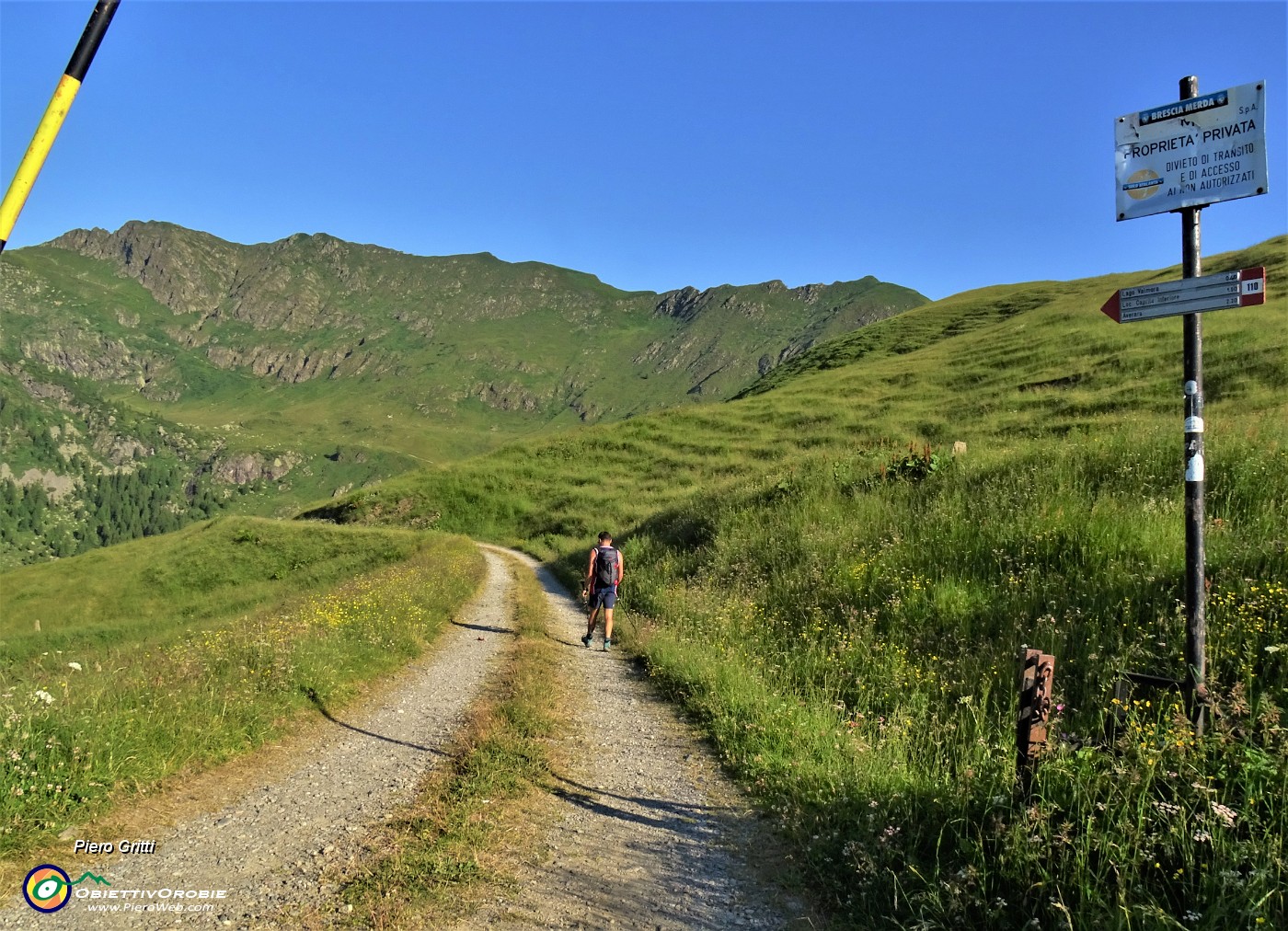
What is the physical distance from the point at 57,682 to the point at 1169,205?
11.9 metres

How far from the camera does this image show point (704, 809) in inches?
270

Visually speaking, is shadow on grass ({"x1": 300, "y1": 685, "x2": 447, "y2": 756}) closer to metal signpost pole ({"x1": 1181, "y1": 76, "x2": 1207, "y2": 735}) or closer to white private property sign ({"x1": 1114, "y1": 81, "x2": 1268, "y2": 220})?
metal signpost pole ({"x1": 1181, "y1": 76, "x2": 1207, "y2": 735})

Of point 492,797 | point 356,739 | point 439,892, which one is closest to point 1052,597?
point 492,797

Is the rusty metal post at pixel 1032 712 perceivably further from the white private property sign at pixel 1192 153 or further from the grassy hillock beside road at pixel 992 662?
the white private property sign at pixel 1192 153

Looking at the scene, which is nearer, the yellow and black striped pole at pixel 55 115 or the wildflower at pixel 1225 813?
the yellow and black striped pole at pixel 55 115

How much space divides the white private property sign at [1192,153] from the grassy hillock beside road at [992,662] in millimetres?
3630

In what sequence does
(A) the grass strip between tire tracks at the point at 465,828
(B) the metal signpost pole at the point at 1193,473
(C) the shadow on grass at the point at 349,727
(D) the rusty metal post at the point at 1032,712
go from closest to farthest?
(A) the grass strip between tire tracks at the point at 465,828 < (D) the rusty metal post at the point at 1032,712 < (B) the metal signpost pole at the point at 1193,473 < (C) the shadow on grass at the point at 349,727

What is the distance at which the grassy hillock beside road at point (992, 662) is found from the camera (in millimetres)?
4398

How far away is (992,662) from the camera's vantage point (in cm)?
855

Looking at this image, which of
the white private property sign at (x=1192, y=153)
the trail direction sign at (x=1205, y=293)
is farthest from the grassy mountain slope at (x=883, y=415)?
the white private property sign at (x=1192, y=153)

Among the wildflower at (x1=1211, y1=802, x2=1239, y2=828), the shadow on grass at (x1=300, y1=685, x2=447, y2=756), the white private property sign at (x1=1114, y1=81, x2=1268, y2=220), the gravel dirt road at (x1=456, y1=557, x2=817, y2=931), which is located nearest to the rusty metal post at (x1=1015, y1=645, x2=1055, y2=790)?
the wildflower at (x1=1211, y1=802, x2=1239, y2=828)

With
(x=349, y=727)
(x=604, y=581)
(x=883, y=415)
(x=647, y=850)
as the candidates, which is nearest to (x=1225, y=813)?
(x=647, y=850)

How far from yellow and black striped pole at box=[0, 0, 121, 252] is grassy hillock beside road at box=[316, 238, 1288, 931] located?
662cm

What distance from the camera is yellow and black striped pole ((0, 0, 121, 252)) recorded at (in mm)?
3996
